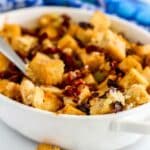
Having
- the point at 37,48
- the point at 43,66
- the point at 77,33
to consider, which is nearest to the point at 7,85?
the point at 43,66

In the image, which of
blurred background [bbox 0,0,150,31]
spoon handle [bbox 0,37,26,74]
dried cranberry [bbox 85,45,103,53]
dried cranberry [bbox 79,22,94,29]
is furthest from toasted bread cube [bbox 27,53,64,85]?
blurred background [bbox 0,0,150,31]

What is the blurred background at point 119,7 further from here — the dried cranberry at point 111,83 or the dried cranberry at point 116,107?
the dried cranberry at point 116,107

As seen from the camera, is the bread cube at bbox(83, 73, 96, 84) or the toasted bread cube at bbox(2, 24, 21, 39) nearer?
the bread cube at bbox(83, 73, 96, 84)

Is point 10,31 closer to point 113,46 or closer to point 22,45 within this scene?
point 22,45

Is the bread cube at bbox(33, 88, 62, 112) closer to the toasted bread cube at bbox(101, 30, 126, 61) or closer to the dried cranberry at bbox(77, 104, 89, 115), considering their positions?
the dried cranberry at bbox(77, 104, 89, 115)

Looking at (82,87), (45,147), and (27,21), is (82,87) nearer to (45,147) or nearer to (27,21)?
(45,147)

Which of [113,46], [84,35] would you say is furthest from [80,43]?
[113,46]

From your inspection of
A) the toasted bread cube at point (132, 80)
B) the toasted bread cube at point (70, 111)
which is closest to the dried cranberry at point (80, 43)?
the toasted bread cube at point (132, 80)
